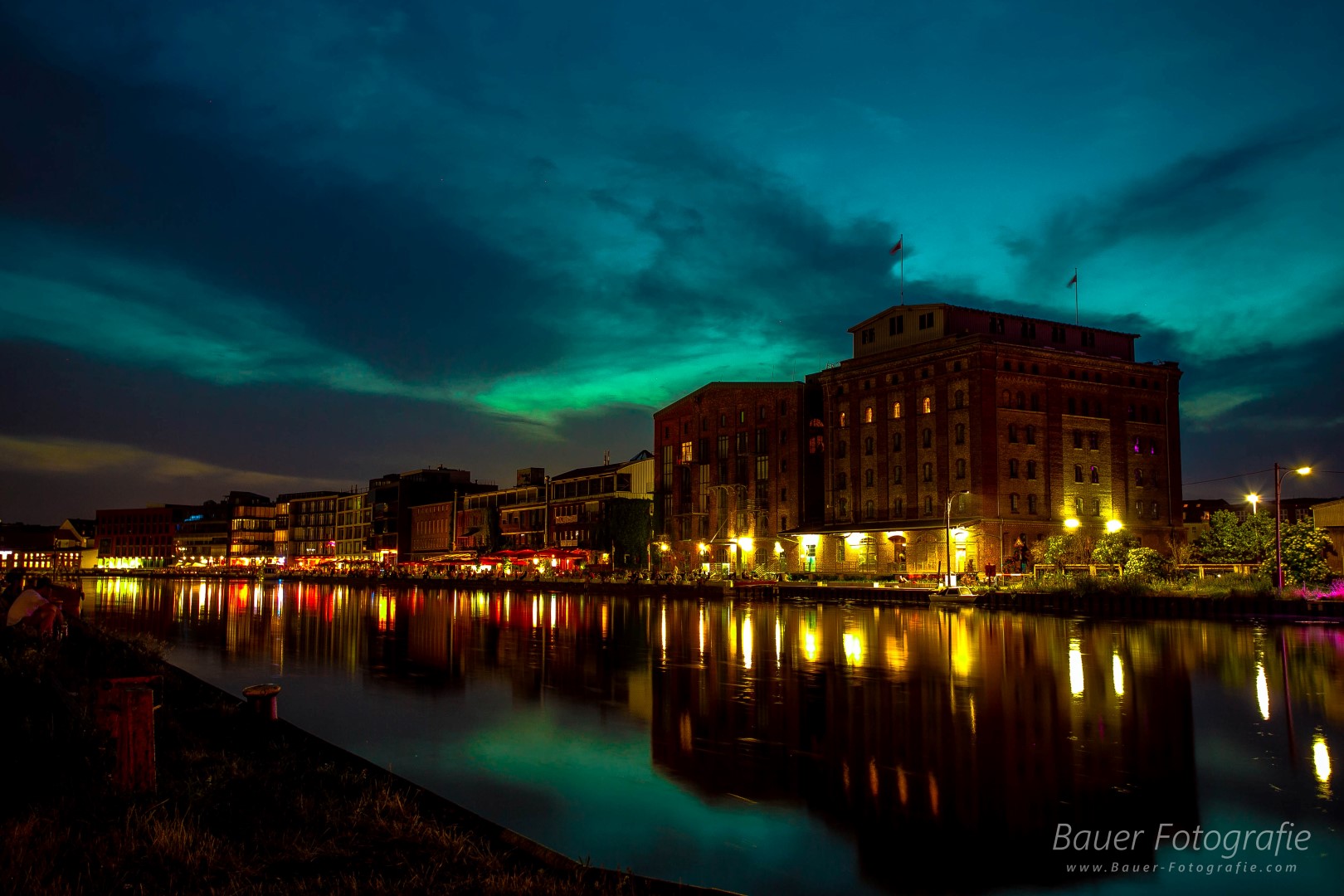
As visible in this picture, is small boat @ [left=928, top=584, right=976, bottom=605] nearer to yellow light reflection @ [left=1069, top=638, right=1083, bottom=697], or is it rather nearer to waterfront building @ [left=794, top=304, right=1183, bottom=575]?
waterfront building @ [left=794, top=304, right=1183, bottom=575]

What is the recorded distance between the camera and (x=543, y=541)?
12512 cm

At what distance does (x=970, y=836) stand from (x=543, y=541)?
117 m

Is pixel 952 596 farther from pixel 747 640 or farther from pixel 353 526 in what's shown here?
pixel 353 526

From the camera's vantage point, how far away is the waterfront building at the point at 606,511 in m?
102

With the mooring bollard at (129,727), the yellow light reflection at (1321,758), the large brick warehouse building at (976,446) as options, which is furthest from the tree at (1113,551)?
the mooring bollard at (129,727)

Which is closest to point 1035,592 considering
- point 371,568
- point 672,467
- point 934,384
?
point 934,384

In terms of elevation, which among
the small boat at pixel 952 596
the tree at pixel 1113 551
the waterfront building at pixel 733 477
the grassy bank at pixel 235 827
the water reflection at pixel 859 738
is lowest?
the small boat at pixel 952 596

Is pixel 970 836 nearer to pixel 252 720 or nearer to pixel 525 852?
pixel 525 852

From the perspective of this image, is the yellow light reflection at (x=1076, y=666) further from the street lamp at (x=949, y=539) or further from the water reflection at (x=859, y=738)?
the street lamp at (x=949, y=539)

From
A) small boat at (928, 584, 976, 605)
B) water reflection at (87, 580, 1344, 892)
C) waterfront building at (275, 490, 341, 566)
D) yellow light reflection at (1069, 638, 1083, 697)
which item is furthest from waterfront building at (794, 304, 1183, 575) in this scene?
waterfront building at (275, 490, 341, 566)

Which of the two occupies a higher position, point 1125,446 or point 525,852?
point 1125,446

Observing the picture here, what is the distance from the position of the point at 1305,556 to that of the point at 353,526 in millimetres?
163286

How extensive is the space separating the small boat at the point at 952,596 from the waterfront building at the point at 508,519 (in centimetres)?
7414

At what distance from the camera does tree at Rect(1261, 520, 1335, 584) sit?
44.5 metres
